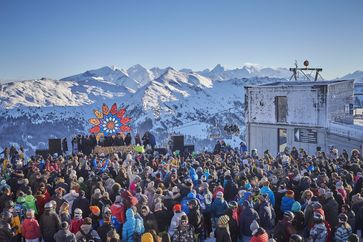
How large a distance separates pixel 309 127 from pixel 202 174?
1604 cm

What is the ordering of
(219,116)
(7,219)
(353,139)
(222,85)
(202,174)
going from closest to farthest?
Answer: (7,219) < (202,174) < (353,139) < (219,116) < (222,85)

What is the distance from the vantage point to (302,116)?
28.2m

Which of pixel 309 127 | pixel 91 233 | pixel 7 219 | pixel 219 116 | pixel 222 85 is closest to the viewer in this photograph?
pixel 91 233

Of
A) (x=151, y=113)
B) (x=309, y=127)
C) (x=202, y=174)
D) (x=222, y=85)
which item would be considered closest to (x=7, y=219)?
(x=202, y=174)

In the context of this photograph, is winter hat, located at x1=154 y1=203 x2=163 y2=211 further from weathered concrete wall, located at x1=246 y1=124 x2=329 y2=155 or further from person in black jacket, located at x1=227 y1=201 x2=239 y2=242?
weathered concrete wall, located at x1=246 y1=124 x2=329 y2=155

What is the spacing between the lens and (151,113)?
133 m

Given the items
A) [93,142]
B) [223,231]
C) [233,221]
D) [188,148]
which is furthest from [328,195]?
[93,142]

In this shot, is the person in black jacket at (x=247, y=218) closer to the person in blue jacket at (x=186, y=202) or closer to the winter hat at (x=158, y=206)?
the person in blue jacket at (x=186, y=202)

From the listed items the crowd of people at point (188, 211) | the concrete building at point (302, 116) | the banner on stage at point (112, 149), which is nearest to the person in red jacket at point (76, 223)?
the crowd of people at point (188, 211)

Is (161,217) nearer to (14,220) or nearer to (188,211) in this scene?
(188,211)

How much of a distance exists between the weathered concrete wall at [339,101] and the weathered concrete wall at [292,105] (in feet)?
2.31

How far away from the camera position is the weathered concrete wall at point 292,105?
27.2 m

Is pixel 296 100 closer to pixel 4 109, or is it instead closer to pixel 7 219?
pixel 7 219

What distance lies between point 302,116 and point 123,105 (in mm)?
108452
